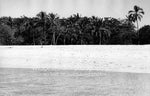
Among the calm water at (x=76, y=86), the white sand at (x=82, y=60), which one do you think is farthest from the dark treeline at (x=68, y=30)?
the calm water at (x=76, y=86)

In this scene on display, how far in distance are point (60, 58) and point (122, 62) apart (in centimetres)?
524

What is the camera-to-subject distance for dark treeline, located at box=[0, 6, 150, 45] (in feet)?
249

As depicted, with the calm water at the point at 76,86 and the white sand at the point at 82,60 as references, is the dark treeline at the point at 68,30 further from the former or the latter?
the calm water at the point at 76,86

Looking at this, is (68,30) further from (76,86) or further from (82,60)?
(76,86)

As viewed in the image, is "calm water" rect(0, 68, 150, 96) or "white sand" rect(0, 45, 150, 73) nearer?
"calm water" rect(0, 68, 150, 96)

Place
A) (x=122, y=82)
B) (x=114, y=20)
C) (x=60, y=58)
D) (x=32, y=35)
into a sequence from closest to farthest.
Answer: (x=122, y=82) < (x=60, y=58) < (x=32, y=35) < (x=114, y=20)

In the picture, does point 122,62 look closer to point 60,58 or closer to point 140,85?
point 60,58

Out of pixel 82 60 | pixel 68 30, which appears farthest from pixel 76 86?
pixel 68 30

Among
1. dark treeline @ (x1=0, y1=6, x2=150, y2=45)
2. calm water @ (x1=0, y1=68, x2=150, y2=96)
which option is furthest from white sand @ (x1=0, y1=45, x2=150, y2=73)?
dark treeline @ (x1=0, y1=6, x2=150, y2=45)

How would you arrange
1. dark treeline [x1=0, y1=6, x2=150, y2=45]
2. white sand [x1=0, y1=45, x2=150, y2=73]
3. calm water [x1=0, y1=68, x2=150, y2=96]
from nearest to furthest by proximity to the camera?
calm water [x1=0, y1=68, x2=150, y2=96]
white sand [x1=0, y1=45, x2=150, y2=73]
dark treeline [x1=0, y1=6, x2=150, y2=45]

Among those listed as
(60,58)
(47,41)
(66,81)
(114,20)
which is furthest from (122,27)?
(66,81)

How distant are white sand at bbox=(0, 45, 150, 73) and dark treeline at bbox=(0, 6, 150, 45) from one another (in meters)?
42.7

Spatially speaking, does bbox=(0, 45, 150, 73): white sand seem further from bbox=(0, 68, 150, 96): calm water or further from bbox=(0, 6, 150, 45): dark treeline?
bbox=(0, 6, 150, 45): dark treeline

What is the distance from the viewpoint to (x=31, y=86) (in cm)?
1616
